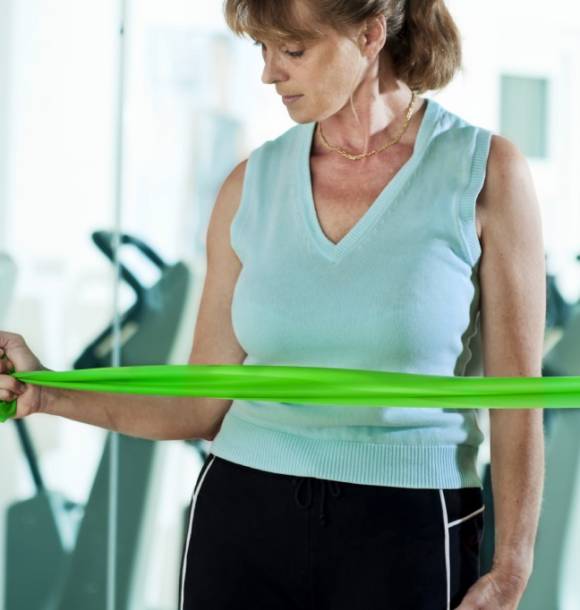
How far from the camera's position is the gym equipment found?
2088 mm

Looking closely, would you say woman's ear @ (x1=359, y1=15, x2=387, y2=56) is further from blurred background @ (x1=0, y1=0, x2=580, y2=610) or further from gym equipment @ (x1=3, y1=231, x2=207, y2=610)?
gym equipment @ (x1=3, y1=231, x2=207, y2=610)

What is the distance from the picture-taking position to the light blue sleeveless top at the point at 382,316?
3.51 feet

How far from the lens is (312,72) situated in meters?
1.16

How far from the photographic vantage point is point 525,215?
107 cm

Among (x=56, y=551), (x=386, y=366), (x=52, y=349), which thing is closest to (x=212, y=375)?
(x=386, y=366)

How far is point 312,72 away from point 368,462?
451 millimetres

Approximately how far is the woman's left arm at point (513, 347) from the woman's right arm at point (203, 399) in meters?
0.33

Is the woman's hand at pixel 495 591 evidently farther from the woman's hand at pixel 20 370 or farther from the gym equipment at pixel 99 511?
the gym equipment at pixel 99 511

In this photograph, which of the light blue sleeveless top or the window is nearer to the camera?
the light blue sleeveless top

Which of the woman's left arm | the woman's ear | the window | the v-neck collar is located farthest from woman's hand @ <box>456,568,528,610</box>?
the window

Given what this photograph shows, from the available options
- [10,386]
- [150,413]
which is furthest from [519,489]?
[10,386]

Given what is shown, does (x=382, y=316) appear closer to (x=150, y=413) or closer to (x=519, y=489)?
(x=519, y=489)

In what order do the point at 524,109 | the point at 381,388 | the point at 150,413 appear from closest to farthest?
the point at 381,388 < the point at 150,413 < the point at 524,109

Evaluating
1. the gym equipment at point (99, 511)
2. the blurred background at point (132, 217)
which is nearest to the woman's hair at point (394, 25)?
the blurred background at point (132, 217)
